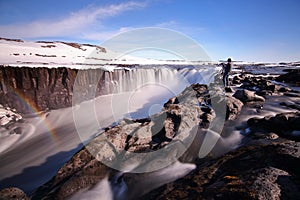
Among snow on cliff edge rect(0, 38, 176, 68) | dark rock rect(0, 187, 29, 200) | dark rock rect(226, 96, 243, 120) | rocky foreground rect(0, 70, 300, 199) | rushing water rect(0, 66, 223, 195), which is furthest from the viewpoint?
snow on cliff edge rect(0, 38, 176, 68)

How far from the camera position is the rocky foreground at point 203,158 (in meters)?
2.46

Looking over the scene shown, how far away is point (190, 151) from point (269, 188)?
2.38 metres

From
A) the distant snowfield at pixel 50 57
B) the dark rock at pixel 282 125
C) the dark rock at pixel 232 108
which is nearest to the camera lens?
the dark rock at pixel 282 125

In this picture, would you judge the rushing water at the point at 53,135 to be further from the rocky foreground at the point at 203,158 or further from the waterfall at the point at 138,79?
the rocky foreground at the point at 203,158

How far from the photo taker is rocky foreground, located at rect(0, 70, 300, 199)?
246 centimetres

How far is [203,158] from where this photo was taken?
425 centimetres

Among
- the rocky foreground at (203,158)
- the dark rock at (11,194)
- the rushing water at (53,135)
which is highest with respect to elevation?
the rocky foreground at (203,158)

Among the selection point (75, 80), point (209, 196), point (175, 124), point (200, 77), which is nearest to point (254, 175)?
point (209, 196)

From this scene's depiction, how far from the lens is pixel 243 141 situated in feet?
15.5

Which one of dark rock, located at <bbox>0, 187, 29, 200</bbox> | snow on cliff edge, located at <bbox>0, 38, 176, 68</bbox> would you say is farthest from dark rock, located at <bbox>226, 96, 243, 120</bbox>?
dark rock, located at <bbox>0, 187, 29, 200</bbox>

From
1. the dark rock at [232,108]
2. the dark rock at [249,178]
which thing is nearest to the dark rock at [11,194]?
the dark rock at [249,178]

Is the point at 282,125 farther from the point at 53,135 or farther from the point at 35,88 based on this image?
the point at 35,88

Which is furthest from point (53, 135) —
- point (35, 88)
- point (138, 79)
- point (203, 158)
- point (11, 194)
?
A: point (138, 79)

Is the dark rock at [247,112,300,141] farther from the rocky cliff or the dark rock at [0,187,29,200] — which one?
the rocky cliff
